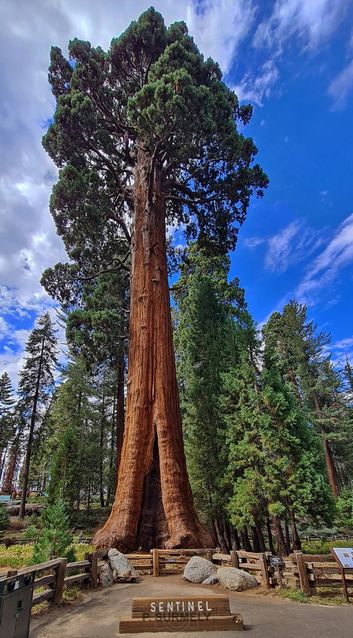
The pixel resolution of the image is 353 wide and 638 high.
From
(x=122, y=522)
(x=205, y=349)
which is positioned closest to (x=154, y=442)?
(x=122, y=522)

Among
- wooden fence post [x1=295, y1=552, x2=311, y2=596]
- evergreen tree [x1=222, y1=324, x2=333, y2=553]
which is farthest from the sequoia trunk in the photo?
wooden fence post [x1=295, y1=552, x2=311, y2=596]

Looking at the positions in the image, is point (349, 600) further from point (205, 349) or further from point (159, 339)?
point (205, 349)

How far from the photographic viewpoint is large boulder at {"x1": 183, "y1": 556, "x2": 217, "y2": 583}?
731 cm

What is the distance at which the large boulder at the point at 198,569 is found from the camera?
24.0 ft

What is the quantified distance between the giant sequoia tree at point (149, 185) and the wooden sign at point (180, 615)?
453 cm

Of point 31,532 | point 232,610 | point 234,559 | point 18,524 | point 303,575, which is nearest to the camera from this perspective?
point 232,610

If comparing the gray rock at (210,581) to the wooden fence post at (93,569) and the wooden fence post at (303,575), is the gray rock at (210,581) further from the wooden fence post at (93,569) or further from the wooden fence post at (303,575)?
the wooden fence post at (93,569)

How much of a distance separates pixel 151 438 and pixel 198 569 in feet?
11.4

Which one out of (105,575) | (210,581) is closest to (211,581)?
(210,581)

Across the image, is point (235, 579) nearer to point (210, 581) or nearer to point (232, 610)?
point (210, 581)

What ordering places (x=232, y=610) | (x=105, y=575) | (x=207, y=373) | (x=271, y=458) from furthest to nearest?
(x=207, y=373) < (x=271, y=458) < (x=105, y=575) < (x=232, y=610)

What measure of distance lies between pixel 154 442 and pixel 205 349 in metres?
6.53

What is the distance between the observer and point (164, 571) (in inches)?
319

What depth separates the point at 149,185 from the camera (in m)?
13.8
